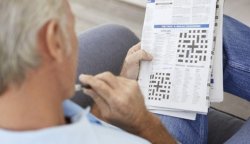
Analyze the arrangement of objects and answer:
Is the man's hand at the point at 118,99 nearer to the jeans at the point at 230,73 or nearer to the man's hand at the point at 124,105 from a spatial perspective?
the man's hand at the point at 124,105

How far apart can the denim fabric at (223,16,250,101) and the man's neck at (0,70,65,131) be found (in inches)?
24.6

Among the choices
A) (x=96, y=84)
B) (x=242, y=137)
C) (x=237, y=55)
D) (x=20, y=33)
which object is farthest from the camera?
(x=237, y=55)

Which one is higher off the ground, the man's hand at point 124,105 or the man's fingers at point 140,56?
the man's fingers at point 140,56

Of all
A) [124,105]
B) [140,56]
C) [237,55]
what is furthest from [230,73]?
[124,105]

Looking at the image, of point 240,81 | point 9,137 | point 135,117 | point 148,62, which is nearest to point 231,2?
point 240,81

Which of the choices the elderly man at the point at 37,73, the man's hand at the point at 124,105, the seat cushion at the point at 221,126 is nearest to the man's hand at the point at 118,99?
the man's hand at the point at 124,105

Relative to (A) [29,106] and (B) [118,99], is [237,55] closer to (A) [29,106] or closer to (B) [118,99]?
(B) [118,99]

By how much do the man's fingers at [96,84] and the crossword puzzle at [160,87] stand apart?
267mm

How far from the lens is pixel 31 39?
0.54 m

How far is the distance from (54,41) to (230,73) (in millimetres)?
663

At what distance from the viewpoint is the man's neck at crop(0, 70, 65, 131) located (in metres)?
0.56

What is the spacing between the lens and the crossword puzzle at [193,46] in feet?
3.20

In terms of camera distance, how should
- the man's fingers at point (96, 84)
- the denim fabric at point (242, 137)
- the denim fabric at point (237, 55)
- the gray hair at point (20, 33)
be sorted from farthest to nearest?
the denim fabric at point (237, 55), the denim fabric at point (242, 137), the man's fingers at point (96, 84), the gray hair at point (20, 33)

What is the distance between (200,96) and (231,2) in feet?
1.54
